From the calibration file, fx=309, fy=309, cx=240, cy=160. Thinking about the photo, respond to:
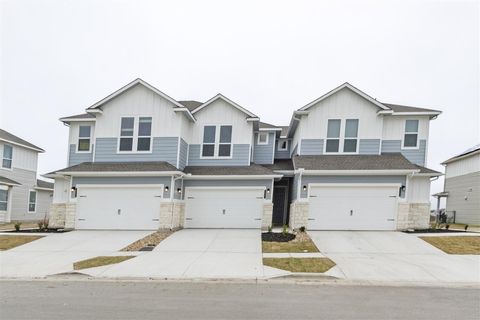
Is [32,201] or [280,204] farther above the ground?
[280,204]

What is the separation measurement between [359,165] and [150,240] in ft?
33.8

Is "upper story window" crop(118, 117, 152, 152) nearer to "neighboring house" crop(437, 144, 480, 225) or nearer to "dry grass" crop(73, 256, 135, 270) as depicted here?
"dry grass" crop(73, 256, 135, 270)

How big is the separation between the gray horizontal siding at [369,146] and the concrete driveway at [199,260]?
24.5 feet

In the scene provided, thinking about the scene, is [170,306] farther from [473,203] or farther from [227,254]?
[473,203]

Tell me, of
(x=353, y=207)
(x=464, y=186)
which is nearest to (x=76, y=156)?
(x=353, y=207)

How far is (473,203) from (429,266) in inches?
614

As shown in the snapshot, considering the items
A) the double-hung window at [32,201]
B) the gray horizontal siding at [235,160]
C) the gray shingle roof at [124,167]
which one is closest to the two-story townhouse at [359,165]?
the gray horizontal siding at [235,160]

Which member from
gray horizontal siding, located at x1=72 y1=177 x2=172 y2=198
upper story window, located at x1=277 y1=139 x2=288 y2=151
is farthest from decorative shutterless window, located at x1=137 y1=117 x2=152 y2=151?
upper story window, located at x1=277 y1=139 x2=288 y2=151

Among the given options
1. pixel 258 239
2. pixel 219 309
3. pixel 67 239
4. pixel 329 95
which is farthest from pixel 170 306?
pixel 329 95

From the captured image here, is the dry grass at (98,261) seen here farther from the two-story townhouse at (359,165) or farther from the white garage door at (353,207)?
the white garage door at (353,207)

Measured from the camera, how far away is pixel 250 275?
834 centimetres

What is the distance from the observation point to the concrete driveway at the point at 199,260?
854cm

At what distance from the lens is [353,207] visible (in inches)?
585

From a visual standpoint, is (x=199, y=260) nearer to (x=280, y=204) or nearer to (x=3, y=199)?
(x=280, y=204)
